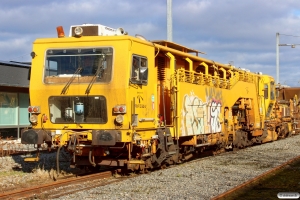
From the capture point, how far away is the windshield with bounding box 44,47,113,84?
11.0 meters

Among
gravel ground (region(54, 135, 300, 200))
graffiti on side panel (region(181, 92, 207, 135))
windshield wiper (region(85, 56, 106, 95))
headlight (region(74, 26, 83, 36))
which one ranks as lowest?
gravel ground (region(54, 135, 300, 200))

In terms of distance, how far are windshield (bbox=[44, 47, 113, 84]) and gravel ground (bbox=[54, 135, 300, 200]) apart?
9.12 feet

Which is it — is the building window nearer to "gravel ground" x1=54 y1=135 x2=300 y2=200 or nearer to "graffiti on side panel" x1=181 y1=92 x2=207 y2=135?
"graffiti on side panel" x1=181 y1=92 x2=207 y2=135

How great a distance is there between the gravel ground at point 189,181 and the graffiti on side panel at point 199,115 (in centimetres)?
113

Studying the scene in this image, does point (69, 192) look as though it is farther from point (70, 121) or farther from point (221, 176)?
point (221, 176)

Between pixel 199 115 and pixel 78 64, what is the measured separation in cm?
503

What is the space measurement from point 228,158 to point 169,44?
4.87 meters

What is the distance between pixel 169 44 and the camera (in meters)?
13.8

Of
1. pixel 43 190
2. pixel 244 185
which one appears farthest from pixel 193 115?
pixel 43 190

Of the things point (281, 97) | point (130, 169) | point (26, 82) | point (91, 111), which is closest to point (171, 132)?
point (130, 169)

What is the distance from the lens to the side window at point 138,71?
11021mm

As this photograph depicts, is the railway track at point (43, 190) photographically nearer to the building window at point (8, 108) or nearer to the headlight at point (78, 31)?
the headlight at point (78, 31)

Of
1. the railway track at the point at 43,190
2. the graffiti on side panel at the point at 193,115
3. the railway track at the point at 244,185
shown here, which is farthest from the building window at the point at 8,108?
the railway track at the point at 244,185

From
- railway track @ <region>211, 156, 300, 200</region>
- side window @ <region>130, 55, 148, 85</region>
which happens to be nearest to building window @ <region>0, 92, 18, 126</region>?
side window @ <region>130, 55, 148, 85</region>
